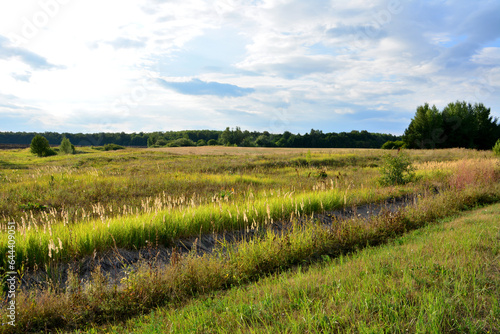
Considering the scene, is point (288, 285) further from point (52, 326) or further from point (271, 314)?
point (52, 326)

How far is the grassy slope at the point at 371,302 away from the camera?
3.16 metres

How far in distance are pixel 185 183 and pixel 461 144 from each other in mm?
73199

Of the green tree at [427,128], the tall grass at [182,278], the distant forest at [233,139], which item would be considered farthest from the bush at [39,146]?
the green tree at [427,128]

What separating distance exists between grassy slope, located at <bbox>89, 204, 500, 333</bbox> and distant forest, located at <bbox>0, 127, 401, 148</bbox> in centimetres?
9172

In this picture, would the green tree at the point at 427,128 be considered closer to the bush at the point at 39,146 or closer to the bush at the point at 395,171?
the bush at the point at 395,171

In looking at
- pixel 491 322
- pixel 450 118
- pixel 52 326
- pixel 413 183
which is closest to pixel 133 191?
pixel 52 326

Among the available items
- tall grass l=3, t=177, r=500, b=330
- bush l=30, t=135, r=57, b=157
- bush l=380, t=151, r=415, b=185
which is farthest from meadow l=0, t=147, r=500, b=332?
bush l=30, t=135, r=57, b=157

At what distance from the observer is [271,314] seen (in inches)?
142

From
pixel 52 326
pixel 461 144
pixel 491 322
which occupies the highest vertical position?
pixel 461 144

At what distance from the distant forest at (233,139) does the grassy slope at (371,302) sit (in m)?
91.7

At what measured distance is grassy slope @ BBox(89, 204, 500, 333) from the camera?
A: 3164 millimetres

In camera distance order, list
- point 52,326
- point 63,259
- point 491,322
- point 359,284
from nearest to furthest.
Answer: point 491,322 < point 359,284 < point 52,326 < point 63,259

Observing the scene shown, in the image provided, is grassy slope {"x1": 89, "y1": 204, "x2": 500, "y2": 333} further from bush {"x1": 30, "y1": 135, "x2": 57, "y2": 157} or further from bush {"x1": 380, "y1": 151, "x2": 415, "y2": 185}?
bush {"x1": 30, "y1": 135, "x2": 57, "y2": 157}

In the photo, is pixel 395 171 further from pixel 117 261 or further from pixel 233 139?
pixel 233 139
